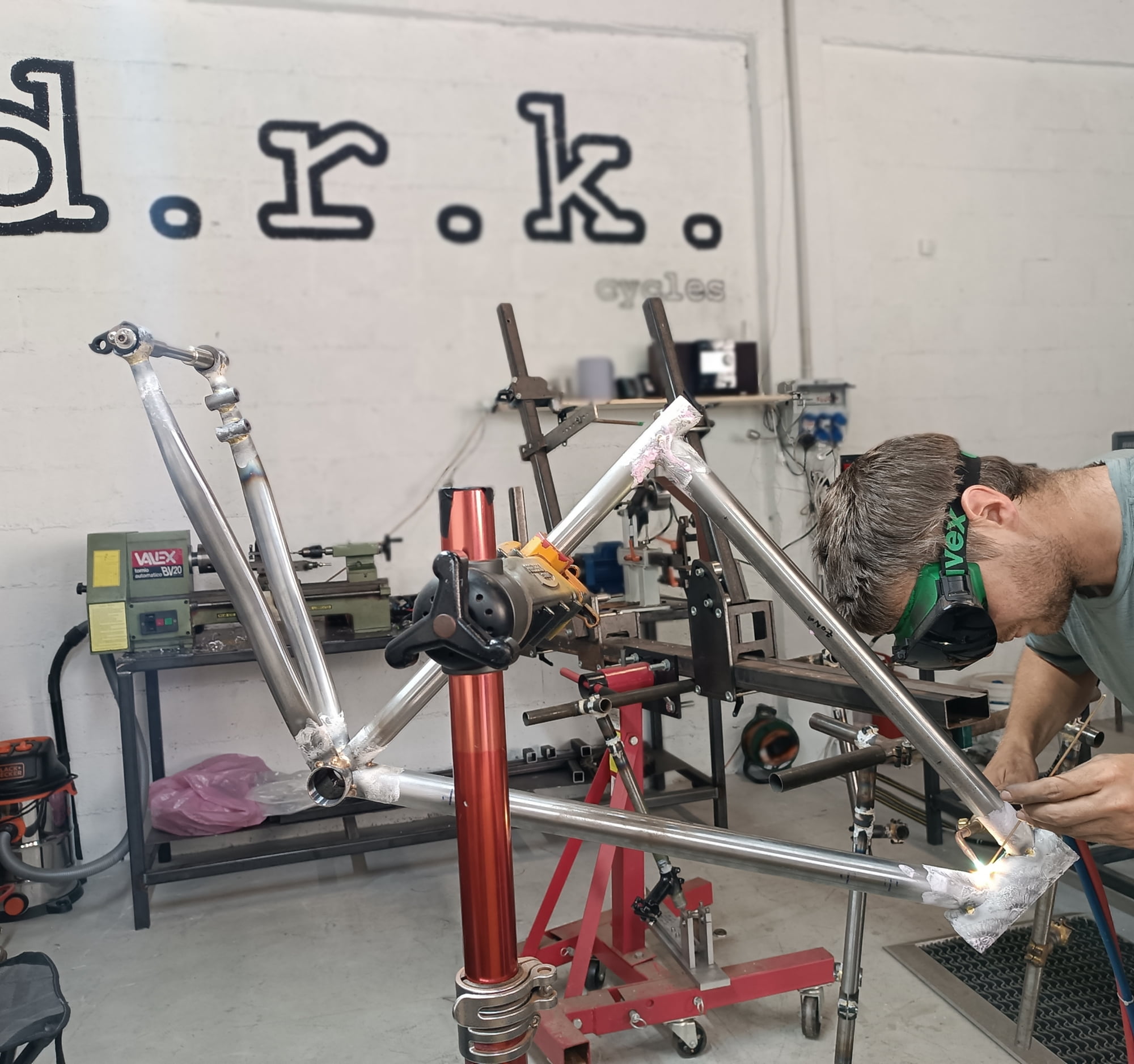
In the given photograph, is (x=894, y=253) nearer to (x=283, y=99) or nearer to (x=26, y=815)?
(x=283, y=99)

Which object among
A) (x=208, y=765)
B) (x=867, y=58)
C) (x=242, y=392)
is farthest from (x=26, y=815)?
(x=867, y=58)

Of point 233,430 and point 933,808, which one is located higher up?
point 233,430

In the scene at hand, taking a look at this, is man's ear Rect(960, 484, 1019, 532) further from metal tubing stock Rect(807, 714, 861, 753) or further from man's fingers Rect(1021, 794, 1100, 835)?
metal tubing stock Rect(807, 714, 861, 753)

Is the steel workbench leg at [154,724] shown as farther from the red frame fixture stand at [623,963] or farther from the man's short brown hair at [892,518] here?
the man's short brown hair at [892,518]

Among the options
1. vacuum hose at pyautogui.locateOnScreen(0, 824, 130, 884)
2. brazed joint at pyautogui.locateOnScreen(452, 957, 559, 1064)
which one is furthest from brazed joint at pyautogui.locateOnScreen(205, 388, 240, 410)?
vacuum hose at pyautogui.locateOnScreen(0, 824, 130, 884)

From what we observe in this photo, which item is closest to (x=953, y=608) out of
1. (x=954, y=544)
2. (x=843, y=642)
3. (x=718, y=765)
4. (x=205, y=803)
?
(x=954, y=544)

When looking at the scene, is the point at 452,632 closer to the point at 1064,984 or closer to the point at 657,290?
the point at 1064,984

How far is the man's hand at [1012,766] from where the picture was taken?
1.36 meters

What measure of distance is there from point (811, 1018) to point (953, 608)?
129 cm

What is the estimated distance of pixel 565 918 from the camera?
240 cm

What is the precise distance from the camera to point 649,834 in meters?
0.86

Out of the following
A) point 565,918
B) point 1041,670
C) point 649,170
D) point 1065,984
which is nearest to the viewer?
point 1041,670

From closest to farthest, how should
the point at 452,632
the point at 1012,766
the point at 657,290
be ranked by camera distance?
the point at 452,632 → the point at 1012,766 → the point at 657,290

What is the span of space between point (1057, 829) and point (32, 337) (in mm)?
3052
